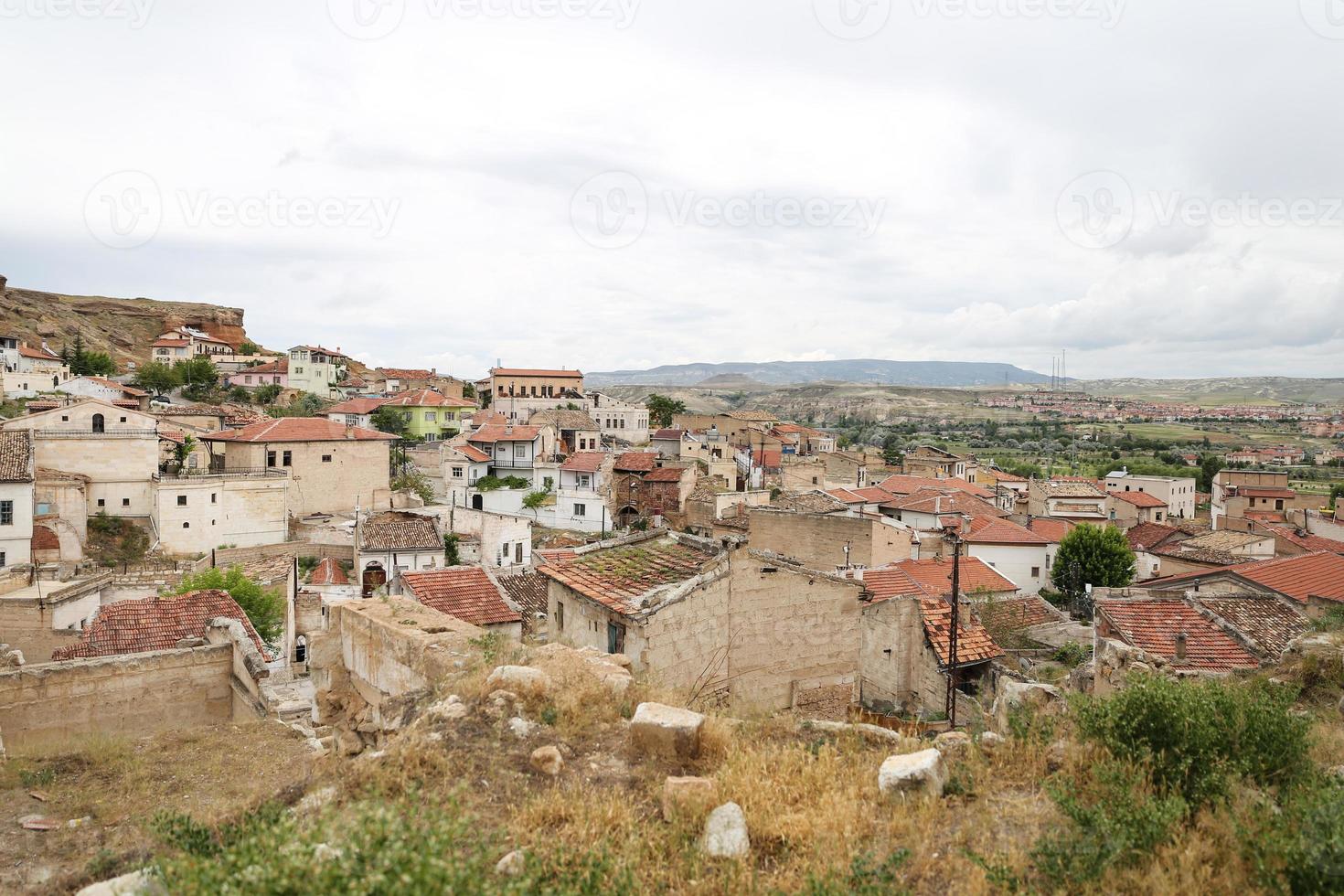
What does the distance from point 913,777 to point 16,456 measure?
36012 millimetres

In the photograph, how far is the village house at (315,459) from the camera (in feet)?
131

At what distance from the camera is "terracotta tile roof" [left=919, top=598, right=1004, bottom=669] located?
14.3 meters

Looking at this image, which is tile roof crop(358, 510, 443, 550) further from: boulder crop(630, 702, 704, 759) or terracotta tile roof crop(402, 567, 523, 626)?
boulder crop(630, 702, 704, 759)

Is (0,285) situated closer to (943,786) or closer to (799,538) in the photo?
(799,538)

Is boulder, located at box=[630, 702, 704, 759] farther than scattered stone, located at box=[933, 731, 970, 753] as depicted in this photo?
No

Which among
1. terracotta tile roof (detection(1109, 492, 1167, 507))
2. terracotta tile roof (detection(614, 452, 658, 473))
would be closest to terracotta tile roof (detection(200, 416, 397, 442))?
terracotta tile roof (detection(614, 452, 658, 473))

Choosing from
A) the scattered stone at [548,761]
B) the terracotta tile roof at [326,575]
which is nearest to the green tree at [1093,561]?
the terracotta tile roof at [326,575]

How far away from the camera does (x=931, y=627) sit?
14.6 m

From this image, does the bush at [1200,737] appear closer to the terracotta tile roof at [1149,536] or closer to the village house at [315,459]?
the terracotta tile roof at [1149,536]

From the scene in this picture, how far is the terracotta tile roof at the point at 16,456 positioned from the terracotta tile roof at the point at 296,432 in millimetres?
9885

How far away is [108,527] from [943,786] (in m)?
38.8

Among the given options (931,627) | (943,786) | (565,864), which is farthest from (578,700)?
(931,627)

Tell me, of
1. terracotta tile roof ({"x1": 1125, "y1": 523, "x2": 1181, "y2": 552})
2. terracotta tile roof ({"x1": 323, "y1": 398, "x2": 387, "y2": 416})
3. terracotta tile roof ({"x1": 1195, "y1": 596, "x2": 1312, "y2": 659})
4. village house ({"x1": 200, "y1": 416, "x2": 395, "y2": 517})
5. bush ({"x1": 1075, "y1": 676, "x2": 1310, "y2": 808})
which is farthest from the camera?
terracotta tile roof ({"x1": 323, "y1": 398, "x2": 387, "y2": 416})

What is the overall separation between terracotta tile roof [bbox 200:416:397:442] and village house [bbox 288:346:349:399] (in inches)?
1428
